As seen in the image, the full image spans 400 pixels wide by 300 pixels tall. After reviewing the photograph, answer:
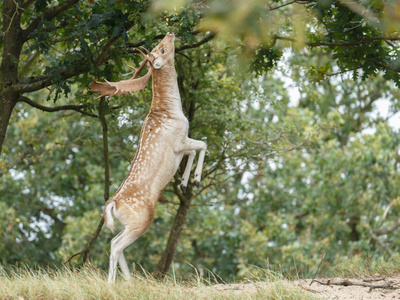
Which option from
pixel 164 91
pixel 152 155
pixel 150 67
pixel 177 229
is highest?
pixel 150 67

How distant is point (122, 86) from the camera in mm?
5723

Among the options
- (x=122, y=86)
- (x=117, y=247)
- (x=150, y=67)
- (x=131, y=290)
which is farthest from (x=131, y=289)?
(x=150, y=67)

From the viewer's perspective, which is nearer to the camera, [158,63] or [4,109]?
[158,63]

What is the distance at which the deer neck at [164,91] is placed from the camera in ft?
19.1

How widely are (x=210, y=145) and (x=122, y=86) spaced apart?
3.68m

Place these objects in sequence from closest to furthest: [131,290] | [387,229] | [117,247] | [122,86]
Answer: [131,290] → [117,247] → [122,86] → [387,229]

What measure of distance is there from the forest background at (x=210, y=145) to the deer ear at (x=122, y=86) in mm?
679

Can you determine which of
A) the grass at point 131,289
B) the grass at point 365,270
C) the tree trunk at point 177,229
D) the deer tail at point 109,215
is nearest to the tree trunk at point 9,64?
the grass at point 131,289

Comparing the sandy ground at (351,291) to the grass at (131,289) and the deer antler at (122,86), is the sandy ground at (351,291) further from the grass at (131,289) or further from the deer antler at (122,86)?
the deer antler at (122,86)

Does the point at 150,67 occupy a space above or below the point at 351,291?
above

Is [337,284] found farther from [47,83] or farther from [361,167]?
[361,167]

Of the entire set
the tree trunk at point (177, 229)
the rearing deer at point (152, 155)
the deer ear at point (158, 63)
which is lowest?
the tree trunk at point (177, 229)

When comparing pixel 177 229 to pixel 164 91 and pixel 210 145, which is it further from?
pixel 164 91

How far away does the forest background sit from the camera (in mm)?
6840
